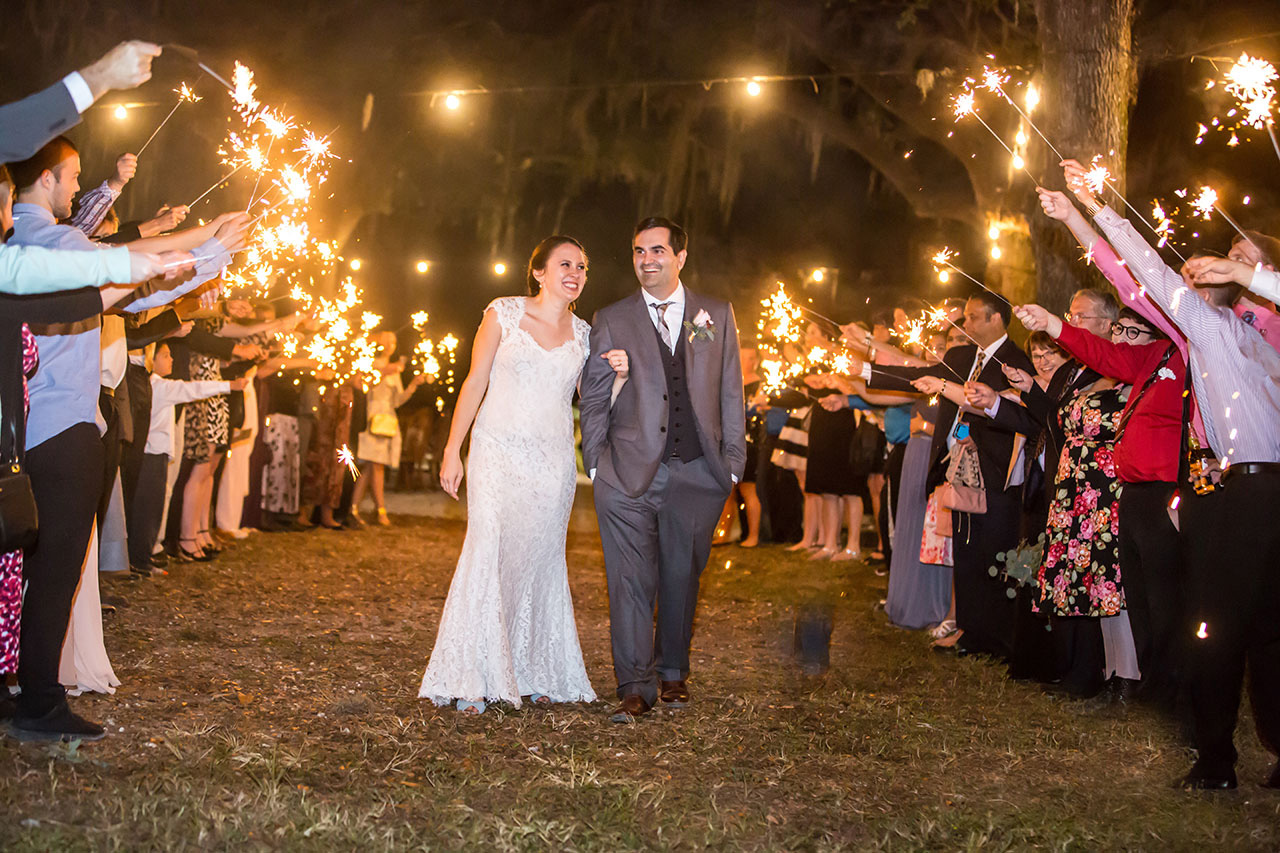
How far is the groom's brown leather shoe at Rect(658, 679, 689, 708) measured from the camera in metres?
5.62

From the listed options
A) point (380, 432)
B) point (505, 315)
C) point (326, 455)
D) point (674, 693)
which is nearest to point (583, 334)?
point (505, 315)

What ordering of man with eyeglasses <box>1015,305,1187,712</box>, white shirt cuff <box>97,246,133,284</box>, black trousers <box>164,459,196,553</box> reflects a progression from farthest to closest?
black trousers <box>164,459,196,553</box> < man with eyeglasses <box>1015,305,1187,712</box> < white shirt cuff <box>97,246,133,284</box>

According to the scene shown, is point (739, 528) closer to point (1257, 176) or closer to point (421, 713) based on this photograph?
point (1257, 176)

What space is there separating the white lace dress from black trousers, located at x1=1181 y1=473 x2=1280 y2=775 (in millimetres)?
2737

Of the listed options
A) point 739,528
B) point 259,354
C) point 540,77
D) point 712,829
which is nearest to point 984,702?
point 712,829

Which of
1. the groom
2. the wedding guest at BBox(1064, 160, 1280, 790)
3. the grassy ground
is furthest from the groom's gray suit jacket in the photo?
the wedding guest at BBox(1064, 160, 1280, 790)

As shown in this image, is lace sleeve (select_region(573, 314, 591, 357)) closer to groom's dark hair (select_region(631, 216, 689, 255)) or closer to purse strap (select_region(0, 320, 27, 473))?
groom's dark hair (select_region(631, 216, 689, 255))

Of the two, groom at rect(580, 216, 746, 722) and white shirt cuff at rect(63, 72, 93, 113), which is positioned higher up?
white shirt cuff at rect(63, 72, 93, 113)

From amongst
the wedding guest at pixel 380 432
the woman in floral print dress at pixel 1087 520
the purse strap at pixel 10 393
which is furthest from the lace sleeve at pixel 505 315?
the wedding guest at pixel 380 432

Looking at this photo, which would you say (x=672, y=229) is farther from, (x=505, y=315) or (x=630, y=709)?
(x=630, y=709)

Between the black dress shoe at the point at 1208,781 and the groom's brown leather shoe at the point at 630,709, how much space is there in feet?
7.52

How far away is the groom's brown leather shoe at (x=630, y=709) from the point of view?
207 inches

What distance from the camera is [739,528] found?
1424cm

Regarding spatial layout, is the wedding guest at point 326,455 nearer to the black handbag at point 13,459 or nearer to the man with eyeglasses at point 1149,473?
the black handbag at point 13,459
